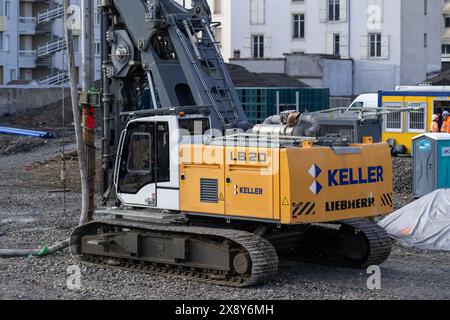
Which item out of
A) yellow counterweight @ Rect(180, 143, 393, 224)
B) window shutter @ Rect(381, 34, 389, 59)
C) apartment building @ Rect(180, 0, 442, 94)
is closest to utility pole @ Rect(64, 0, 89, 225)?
yellow counterweight @ Rect(180, 143, 393, 224)

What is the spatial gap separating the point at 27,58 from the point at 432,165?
5171 centimetres

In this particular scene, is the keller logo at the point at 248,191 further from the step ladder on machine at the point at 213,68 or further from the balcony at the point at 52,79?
the balcony at the point at 52,79

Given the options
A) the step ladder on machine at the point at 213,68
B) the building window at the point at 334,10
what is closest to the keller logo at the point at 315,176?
the step ladder on machine at the point at 213,68

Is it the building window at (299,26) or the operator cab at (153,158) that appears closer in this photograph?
the operator cab at (153,158)

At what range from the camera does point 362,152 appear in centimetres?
1499

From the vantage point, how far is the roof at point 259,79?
5591cm

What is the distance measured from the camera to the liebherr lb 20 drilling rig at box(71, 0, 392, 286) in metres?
14.3

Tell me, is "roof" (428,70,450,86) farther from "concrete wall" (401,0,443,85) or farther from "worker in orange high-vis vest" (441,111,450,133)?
"worker in orange high-vis vest" (441,111,450,133)

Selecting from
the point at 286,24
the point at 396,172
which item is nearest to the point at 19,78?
the point at 286,24

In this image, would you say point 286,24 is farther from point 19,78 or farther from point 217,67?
point 217,67

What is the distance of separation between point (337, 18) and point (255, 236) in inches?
2306

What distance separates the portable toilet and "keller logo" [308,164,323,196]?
1136 cm

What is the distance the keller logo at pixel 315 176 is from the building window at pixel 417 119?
865 inches

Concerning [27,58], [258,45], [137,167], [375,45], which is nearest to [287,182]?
[137,167]
